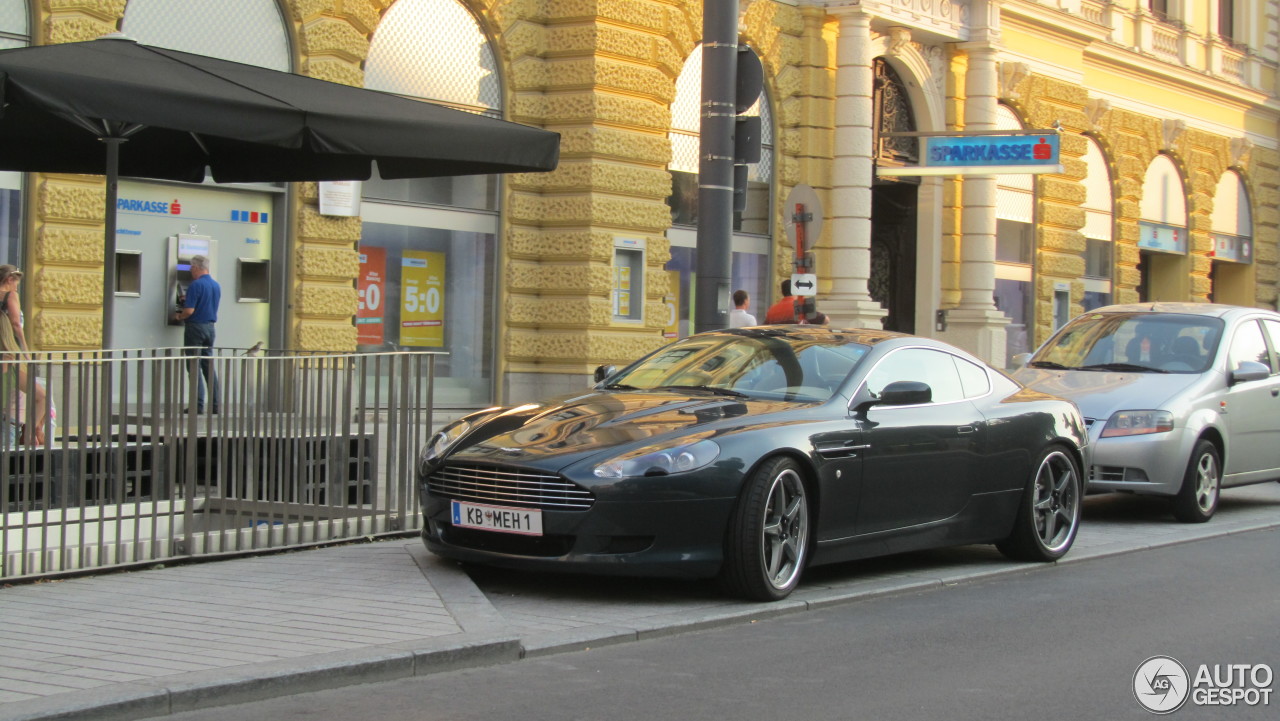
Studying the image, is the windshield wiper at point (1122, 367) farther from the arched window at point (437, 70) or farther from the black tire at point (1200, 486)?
the arched window at point (437, 70)

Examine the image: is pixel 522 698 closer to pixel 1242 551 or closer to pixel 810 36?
pixel 1242 551

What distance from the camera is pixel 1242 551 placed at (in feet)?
33.6

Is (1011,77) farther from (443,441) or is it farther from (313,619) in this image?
(313,619)

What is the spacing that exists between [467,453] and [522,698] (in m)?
2.14

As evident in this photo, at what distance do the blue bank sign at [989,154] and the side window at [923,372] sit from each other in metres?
11.5

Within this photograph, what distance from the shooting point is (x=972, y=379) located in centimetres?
921

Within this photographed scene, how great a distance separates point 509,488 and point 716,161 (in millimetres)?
4613

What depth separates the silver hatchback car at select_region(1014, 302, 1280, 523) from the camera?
452 inches

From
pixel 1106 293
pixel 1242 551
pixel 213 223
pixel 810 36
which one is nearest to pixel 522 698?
pixel 1242 551

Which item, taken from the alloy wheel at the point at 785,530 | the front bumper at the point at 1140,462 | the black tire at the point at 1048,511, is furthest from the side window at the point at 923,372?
the front bumper at the point at 1140,462

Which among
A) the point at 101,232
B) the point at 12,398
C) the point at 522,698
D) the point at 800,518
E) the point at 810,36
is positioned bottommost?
the point at 522,698

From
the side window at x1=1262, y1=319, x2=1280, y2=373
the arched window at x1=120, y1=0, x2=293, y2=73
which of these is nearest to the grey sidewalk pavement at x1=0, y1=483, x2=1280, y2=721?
the side window at x1=1262, y1=319, x2=1280, y2=373

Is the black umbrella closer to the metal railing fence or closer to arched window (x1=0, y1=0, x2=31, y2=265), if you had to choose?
the metal railing fence

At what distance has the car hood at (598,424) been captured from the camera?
7289 mm
